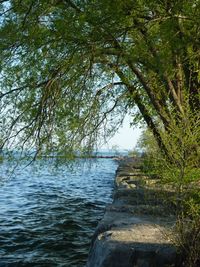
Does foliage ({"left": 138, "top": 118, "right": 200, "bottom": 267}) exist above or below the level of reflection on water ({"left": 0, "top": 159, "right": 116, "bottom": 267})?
above

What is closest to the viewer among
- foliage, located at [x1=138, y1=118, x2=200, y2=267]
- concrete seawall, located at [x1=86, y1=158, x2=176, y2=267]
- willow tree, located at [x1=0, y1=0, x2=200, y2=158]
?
foliage, located at [x1=138, y1=118, x2=200, y2=267]

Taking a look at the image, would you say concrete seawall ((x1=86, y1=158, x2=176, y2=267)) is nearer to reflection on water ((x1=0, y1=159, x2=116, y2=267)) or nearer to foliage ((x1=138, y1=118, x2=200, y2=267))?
foliage ((x1=138, y1=118, x2=200, y2=267))

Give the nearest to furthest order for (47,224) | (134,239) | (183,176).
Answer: (183,176), (134,239), (47,224)

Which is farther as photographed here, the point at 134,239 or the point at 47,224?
the point at 47,224

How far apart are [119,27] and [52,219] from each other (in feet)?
23.7

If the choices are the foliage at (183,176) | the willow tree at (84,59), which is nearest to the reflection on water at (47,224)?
the willow tree at (84,59)

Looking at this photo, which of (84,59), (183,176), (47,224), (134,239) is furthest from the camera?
(47,224)

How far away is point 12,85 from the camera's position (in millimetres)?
12531

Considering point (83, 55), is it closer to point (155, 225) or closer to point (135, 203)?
point (135, 203)

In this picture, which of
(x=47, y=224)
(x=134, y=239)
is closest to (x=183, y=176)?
(x=134, y=239)

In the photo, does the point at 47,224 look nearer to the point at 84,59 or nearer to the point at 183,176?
the point at 84,59

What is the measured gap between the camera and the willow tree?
357 inches

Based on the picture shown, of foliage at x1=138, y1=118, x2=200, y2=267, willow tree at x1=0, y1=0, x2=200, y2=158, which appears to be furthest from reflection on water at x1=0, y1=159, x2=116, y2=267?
foliage at x1=138, y1=118, x2=200, y2=267

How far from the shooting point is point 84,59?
11023 millimetres
